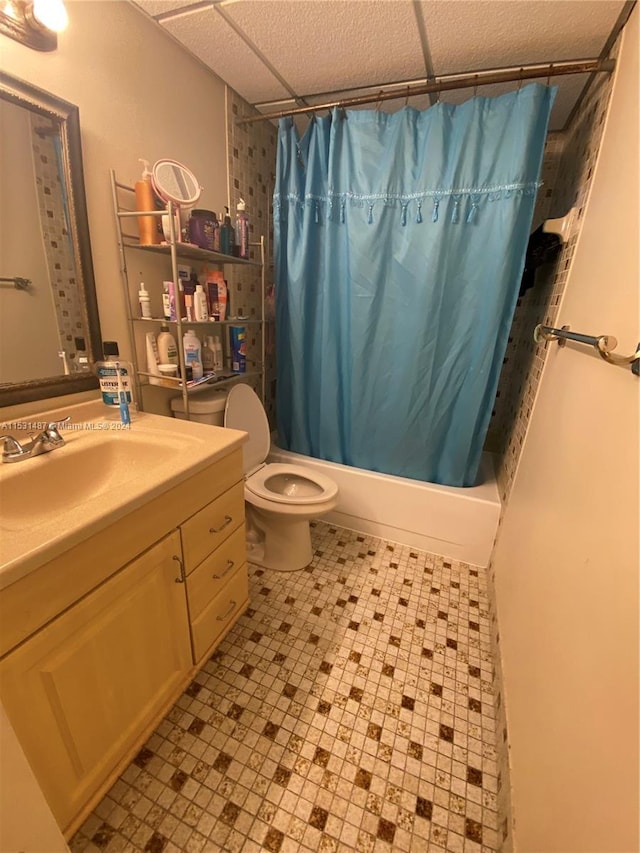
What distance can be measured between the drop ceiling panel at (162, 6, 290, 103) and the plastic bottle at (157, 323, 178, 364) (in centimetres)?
105

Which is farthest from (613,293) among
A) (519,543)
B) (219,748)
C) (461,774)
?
(219,748)

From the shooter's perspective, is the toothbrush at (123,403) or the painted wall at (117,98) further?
the toothbrush at (123,403)

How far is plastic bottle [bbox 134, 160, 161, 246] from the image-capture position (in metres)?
1.17

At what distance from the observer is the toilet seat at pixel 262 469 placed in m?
1.57

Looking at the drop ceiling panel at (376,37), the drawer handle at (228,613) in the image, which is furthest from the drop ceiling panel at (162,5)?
the drawer handle at (228,613)

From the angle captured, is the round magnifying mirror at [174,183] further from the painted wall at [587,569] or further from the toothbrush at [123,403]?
the painted wall at [587,569]

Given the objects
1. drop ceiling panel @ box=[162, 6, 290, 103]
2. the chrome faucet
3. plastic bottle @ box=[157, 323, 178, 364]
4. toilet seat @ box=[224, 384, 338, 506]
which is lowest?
toilet seat @ box=[224, 384, 338, 506]

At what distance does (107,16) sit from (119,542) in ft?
5.13

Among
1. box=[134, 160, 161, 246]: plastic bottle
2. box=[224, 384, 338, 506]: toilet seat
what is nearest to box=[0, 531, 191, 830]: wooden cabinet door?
box=[224, 384, 338, 506]: toilet seat

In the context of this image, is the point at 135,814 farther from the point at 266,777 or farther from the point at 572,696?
the point at 572,696

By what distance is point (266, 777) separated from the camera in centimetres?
95

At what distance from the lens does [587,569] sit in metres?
0.69

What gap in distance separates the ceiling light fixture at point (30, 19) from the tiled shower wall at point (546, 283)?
1.67 metres

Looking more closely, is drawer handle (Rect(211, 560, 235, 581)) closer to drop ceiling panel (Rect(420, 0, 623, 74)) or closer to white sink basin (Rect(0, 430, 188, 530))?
white sink basin (Rect(0, 430, 188, 530))
